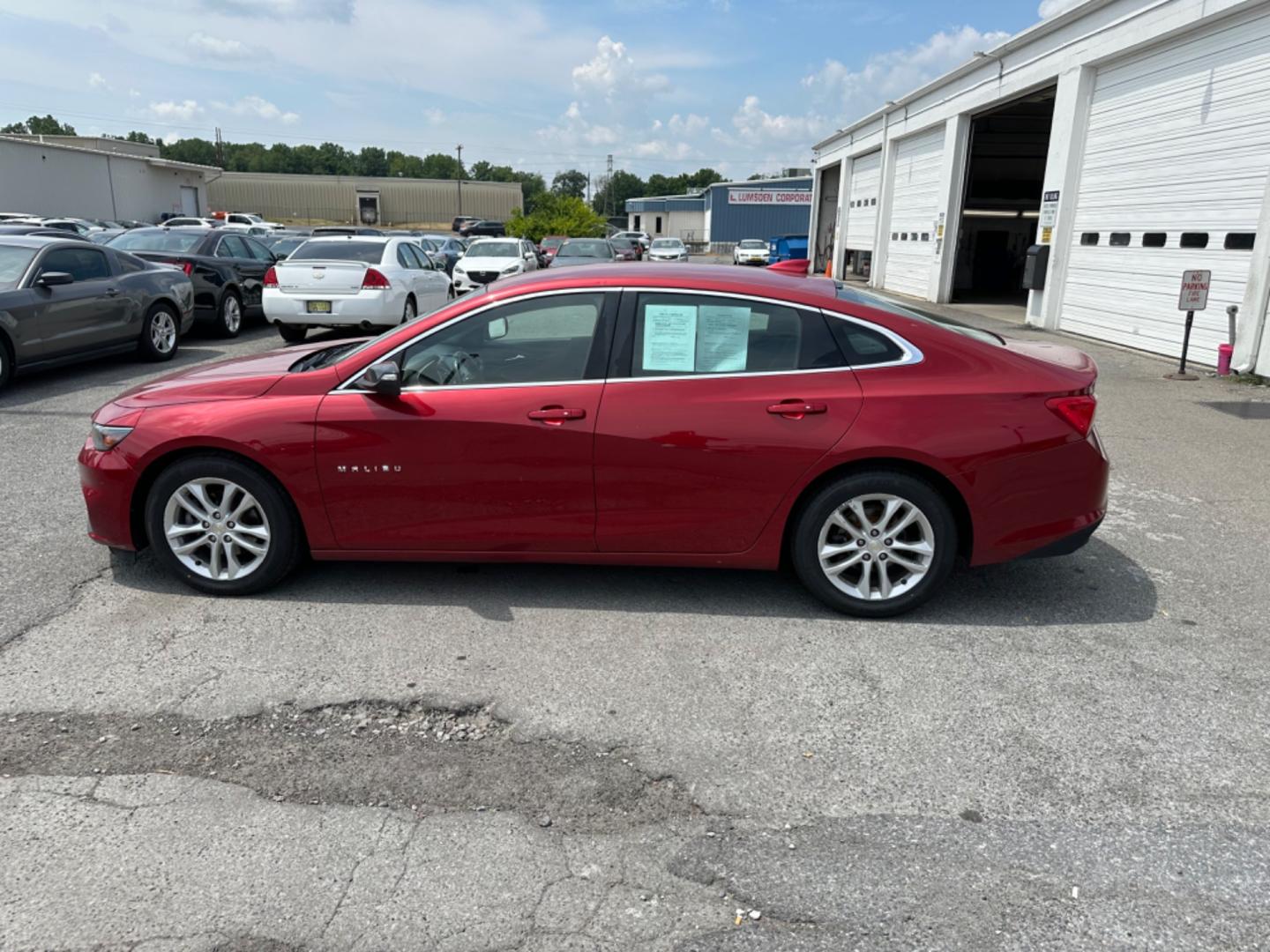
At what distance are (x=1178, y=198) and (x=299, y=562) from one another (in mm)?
13024

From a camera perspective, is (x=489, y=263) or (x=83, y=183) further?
(x=83, y=183)

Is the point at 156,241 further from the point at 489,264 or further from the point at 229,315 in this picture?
the point at 489,264

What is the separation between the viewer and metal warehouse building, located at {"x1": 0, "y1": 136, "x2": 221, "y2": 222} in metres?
39.8

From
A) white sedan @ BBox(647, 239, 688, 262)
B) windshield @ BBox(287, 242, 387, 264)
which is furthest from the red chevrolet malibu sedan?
white sedan @ BBox(647, 239, 688, 262)

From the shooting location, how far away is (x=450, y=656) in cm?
393

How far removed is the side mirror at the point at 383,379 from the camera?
13.7ft

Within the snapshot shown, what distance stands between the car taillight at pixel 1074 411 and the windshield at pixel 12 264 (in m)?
9.66

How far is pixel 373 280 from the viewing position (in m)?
12.3

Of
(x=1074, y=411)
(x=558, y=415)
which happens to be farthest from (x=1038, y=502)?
(x=558, y=415)

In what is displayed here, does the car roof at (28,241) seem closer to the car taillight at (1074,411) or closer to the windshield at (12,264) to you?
the windshield at (12,264)

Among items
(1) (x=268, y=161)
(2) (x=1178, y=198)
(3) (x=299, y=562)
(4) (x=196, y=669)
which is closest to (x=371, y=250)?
(3) (x=299, y=562)

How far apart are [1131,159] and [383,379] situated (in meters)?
13.7

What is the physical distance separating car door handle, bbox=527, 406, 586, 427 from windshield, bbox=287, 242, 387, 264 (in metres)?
9.36

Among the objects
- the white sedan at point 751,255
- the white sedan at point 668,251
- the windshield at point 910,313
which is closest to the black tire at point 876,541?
the windshield at point 910,313
